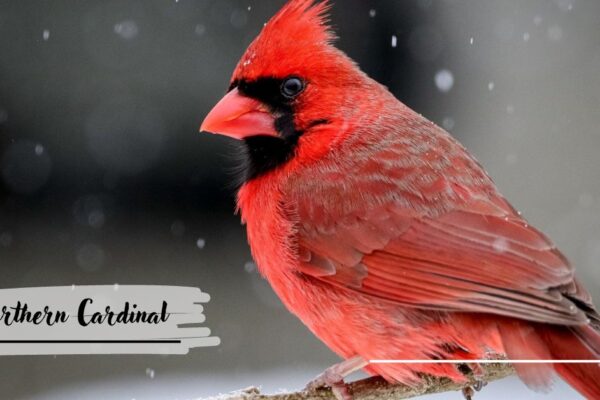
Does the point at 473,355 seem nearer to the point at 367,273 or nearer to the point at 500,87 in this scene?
the point at 367,273

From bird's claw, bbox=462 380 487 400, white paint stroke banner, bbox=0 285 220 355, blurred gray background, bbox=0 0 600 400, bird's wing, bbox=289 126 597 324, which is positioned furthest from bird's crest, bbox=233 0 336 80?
bird's claw, bbox=462 380 487 400

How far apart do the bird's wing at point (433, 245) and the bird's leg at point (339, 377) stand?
0.54ft

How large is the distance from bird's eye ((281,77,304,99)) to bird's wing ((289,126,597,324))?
0.69ft

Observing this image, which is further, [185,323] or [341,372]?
[185,323]

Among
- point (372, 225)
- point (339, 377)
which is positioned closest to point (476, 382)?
point (339, 377)

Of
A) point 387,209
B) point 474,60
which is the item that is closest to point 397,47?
point 474,60

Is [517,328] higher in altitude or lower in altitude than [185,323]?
lower

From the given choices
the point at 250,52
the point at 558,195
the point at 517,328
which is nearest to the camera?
the point at 517,328

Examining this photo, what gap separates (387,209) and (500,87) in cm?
49

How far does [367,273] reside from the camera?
2.38m

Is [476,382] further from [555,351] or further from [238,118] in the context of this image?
[238,118]

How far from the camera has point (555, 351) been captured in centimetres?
214

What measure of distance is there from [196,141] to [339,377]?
751 mm

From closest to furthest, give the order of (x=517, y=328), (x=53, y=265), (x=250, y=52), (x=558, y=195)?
1. (x=517, y=328)
2. (x=250, y=52)
3. (x=558, y=195)
4. (x=53, y=265)
